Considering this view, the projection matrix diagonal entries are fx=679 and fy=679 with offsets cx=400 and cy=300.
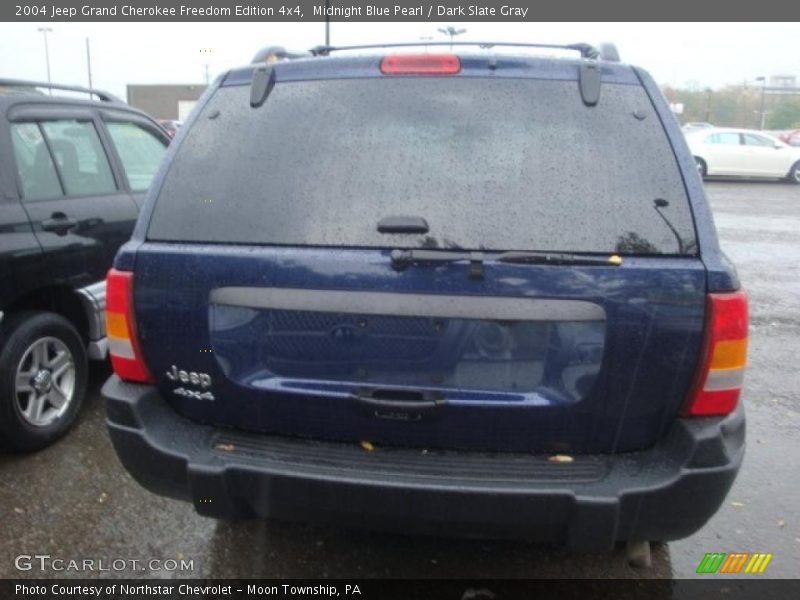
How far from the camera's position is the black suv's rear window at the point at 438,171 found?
6.79 ft

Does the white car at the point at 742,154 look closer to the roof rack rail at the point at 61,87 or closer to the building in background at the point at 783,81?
the roof rack rail at the point at 61,87

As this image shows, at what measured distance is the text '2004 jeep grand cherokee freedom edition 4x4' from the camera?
201 centimetres

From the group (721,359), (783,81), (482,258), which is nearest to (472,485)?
(482,258)

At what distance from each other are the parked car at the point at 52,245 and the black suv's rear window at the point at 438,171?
158 centimetres

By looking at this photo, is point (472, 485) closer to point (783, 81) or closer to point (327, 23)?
point (327, 23)

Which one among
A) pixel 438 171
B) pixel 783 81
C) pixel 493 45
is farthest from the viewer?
pixel 783 81

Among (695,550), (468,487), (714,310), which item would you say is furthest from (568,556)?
(714,310)

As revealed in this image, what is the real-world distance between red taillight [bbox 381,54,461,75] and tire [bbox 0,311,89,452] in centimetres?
238

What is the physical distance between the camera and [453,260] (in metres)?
2.02

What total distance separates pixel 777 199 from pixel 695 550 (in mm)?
17802

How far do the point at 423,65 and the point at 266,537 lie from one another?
202 centimetres

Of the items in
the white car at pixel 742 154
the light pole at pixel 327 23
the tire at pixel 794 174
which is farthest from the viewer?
the tire at pixel 794 174

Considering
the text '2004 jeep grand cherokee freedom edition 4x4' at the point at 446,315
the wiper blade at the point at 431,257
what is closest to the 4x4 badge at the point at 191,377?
the text '2004 jeep grand cherokee freedom edition 4x4' at the point at 446,315

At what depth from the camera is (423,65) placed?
7.68ft
